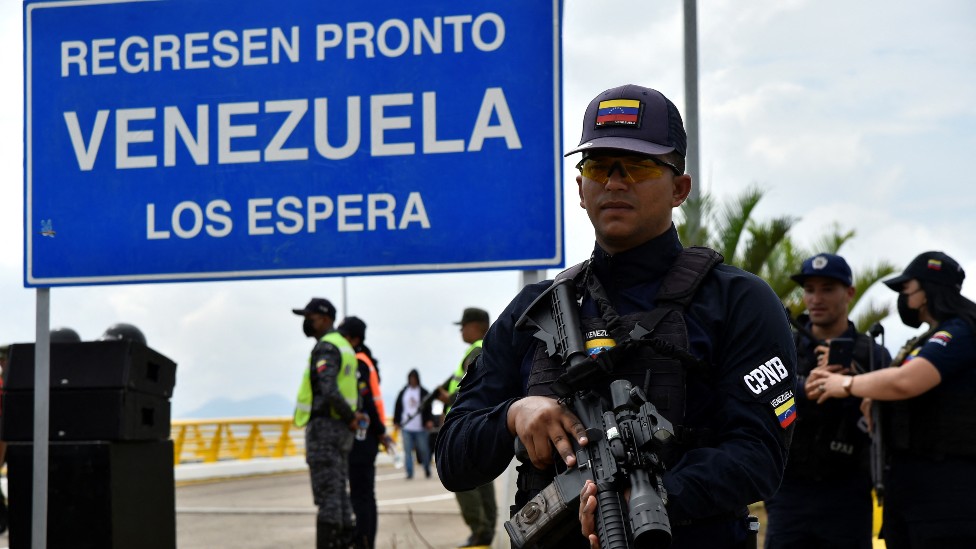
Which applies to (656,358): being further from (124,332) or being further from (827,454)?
(124,332)

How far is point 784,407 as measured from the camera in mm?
2457

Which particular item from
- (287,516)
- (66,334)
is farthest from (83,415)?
(287,516)

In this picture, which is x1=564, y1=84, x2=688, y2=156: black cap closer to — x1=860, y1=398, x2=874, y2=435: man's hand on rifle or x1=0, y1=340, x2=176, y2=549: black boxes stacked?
x1=860, y1=398, x2=874, y2=435: man's hand on rifle

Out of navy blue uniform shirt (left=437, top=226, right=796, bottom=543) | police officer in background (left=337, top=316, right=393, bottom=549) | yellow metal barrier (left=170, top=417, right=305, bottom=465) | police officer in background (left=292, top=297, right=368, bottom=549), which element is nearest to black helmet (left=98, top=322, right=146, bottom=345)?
police officer in background (left=292, top=297, right=368, bottom=549)

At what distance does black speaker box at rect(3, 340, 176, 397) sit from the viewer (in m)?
5.71

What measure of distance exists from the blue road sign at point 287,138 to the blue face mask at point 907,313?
156 cm

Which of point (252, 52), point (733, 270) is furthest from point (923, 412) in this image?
point (252, 52)

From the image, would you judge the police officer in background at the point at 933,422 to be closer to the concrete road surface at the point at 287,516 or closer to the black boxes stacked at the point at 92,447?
the concrete road surface at the point at 287,516

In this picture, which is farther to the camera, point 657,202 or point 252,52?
point 252,52

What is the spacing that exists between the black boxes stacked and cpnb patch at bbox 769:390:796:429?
157 inches

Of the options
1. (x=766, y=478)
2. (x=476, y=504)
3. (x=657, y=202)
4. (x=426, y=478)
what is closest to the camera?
(x=766, y=478)

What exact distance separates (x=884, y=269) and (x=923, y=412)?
956 centimetres

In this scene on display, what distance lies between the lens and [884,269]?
14.0 m

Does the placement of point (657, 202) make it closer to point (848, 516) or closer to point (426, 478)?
point (848, 516)
